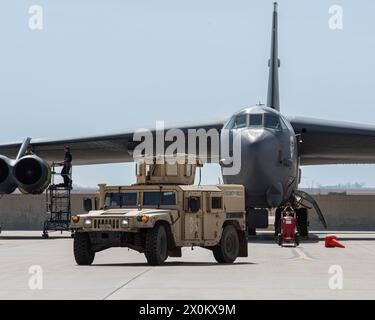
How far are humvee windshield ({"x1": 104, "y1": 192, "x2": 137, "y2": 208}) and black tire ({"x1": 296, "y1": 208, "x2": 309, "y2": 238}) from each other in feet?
44.1

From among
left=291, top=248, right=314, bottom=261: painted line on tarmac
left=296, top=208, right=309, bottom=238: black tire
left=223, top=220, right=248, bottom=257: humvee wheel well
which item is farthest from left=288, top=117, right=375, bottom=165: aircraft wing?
left=223, top=220, right=248, bottom=257: humvee wheel well

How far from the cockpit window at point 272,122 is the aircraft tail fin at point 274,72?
24.3 feet

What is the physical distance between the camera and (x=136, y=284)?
44.3 feet

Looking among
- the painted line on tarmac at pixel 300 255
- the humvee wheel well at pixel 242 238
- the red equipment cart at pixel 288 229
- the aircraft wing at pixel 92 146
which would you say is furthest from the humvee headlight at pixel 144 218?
the aircraft wing at pixel 92 146

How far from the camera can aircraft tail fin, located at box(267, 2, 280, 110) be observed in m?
35.4

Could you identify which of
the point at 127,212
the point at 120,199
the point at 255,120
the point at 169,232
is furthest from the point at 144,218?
the point at 255,120

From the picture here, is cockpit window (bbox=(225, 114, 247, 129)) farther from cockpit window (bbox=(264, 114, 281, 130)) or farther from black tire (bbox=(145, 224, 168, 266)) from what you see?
black tire (bbox=(145, 224, 168, 266))

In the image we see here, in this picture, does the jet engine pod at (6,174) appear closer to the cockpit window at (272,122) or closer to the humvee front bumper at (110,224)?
the cockpit window at (272,122)

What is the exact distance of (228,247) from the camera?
19.1 m

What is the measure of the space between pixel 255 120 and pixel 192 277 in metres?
13.1

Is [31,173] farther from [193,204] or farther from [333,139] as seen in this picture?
[193,204]

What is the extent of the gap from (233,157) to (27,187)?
283 inches

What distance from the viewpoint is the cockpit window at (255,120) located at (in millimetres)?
27438
